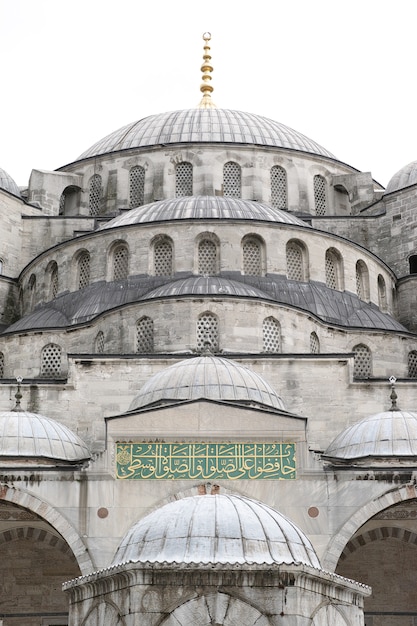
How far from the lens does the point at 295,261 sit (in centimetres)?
2733

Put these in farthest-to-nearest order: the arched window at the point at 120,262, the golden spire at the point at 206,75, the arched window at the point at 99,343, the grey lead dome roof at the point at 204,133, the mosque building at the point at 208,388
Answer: the golden spire at the point at 206,75 → the grey lead dome roof at the point at 204,133 → the arched window at the point at 120,262 → the arched window at the point at 99,343 → the mosque building at the point at 208,388

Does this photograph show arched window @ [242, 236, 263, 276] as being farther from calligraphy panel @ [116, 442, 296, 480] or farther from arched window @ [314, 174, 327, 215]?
calligraphy panel @ [116, 442, 296, 480]

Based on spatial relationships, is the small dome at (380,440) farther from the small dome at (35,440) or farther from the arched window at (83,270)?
the arched window at (83,270)

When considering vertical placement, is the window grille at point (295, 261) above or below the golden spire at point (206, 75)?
below

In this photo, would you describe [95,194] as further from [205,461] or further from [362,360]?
[205,461]

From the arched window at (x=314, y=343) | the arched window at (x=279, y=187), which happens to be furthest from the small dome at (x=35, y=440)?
the arched window at (x=279, y=187)

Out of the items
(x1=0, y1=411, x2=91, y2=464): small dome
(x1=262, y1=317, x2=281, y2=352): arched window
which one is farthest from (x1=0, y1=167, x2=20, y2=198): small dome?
(x1=0, y1=411, x2=91, y2=464): small dome

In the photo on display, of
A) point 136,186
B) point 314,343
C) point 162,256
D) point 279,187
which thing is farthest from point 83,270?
point 279,187

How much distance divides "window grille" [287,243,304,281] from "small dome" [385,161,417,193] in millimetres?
5577

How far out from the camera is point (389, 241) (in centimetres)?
3147

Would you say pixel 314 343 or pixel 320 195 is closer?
pixel 314 343

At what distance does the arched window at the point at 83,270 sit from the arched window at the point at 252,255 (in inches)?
136

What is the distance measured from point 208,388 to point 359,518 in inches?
135

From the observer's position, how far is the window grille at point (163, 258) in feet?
87.9
